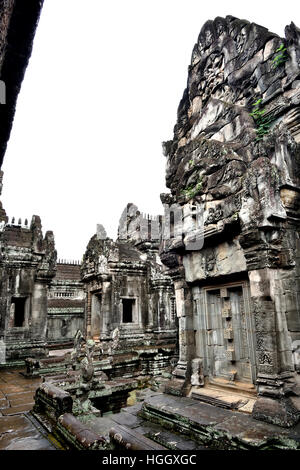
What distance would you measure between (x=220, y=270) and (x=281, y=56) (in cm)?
467

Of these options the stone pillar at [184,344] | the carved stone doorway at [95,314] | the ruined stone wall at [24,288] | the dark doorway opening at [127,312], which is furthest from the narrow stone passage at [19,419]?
the dark doorway opening at [127,312]

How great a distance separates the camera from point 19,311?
1312cm

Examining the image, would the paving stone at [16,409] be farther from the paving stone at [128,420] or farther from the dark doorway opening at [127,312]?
the dark doorway opening at [127,312]

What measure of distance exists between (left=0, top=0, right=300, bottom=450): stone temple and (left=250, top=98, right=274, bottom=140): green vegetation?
32 millimetres

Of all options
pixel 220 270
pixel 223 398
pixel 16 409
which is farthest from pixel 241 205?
pixel 16 409

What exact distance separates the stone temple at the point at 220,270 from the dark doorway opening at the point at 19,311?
102 inches

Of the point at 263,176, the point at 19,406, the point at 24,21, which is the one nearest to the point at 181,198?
the point at 263,176

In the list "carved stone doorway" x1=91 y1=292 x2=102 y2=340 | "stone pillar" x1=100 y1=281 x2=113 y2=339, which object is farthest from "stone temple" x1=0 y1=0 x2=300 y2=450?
"carved stone doorway" x1=91 y1=292 x2=102 y2=340

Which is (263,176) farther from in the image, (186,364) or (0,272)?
(0,272)

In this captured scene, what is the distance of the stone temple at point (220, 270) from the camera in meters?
4.34

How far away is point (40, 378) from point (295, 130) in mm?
10119

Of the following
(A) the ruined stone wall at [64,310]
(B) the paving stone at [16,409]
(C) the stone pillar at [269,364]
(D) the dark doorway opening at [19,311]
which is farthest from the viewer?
(A) the ruined stone wall at [64,310]
